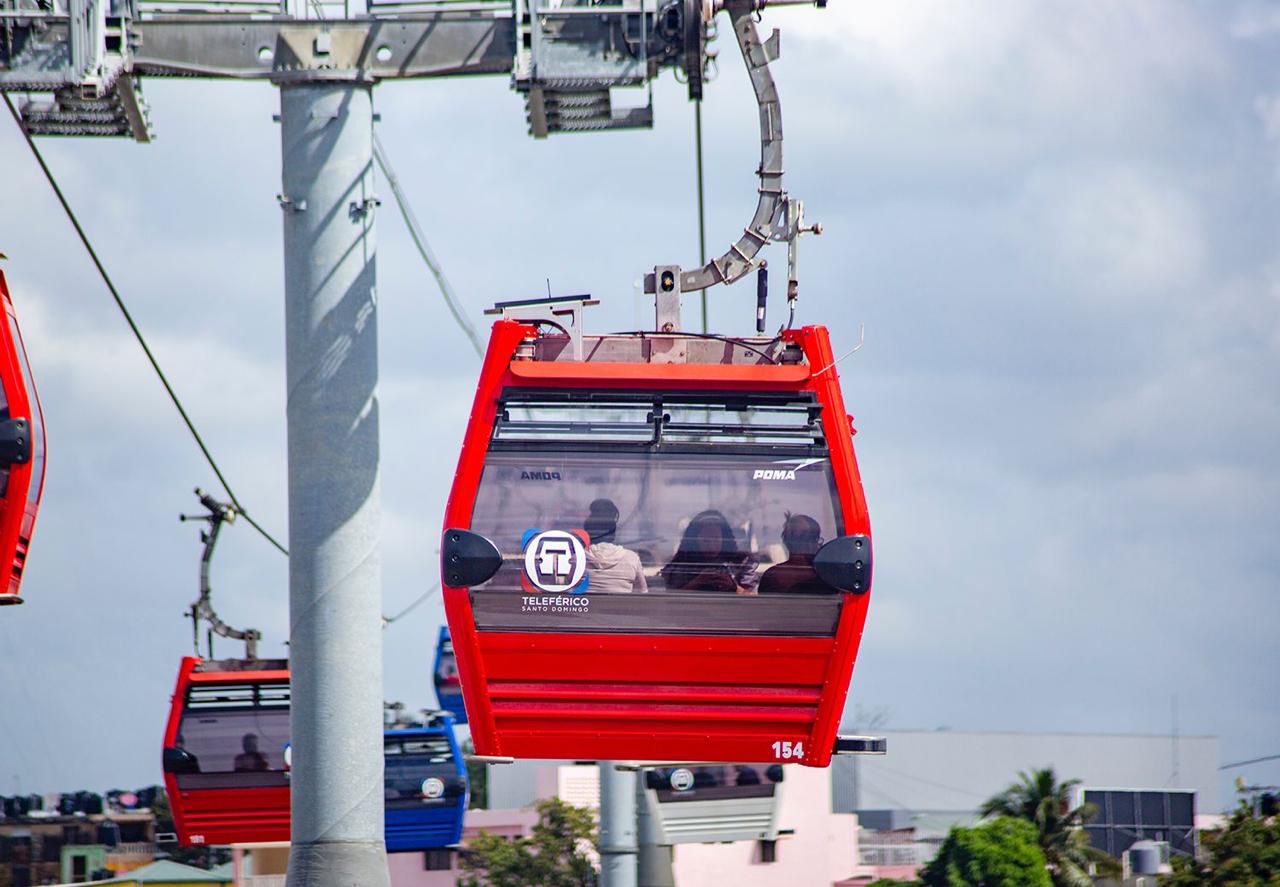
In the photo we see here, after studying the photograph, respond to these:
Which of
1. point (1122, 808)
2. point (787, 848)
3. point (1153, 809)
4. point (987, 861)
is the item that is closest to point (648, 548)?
point (987, 861)

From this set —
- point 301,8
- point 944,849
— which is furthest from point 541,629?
point 944,849

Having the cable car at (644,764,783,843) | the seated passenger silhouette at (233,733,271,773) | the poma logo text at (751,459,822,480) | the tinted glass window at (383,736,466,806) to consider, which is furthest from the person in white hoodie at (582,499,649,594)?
the tinted glass window at (383,736,466,806)

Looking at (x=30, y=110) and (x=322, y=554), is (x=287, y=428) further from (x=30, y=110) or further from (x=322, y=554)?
(x=30, y=110)

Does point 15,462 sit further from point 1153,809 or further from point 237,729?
point 1153,809

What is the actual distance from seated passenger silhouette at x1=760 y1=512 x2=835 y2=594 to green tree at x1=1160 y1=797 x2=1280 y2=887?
28541 millimetres

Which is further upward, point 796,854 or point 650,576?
point 650,576

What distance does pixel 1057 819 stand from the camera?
54.8 m

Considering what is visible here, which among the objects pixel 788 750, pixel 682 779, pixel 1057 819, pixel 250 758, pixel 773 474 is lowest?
pixel 1057 819

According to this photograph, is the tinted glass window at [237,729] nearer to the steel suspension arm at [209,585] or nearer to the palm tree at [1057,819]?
the steel suspension arm at [209,585]

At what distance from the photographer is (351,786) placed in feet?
32.0

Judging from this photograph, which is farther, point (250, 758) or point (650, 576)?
point (250, 758)

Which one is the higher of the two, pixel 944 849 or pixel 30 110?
pixel 30 110

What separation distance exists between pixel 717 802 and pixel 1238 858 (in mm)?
18911

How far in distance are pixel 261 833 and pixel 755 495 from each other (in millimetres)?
11187
